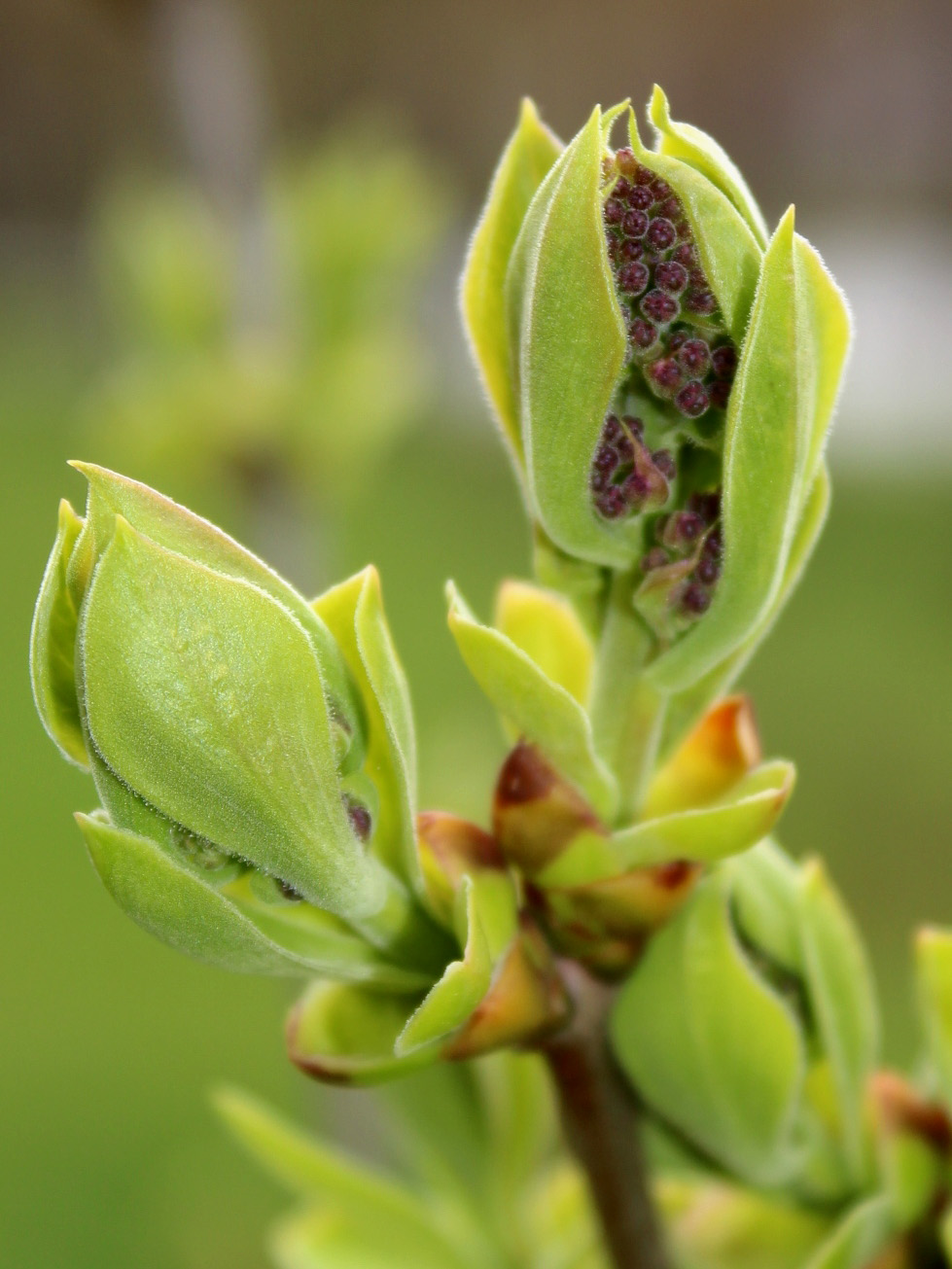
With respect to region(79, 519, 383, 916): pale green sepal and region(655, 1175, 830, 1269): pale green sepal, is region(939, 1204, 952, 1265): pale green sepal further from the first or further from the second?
region(79, 519, 383, 916): pale green sepal

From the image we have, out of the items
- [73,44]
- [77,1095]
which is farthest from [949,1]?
[77,1095]

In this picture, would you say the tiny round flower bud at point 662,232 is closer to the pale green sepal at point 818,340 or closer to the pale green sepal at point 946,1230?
the pale green sepal at point 818,340

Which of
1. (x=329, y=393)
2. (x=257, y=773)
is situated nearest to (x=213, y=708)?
(x=257, y=773)

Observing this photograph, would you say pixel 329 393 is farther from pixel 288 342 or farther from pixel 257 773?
pixel 257 773

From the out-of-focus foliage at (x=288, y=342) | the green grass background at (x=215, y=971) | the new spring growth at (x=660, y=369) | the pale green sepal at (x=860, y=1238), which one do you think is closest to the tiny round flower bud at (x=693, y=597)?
the new spring growth at (x=660, y=369)

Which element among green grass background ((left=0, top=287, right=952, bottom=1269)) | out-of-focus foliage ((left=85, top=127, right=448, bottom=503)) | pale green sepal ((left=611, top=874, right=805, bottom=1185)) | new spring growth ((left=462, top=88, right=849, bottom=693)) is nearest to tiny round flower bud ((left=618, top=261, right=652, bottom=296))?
new spring growth ((left=462, top=88, right=849, bottom=693))

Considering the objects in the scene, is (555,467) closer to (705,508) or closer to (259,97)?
(705,508)
